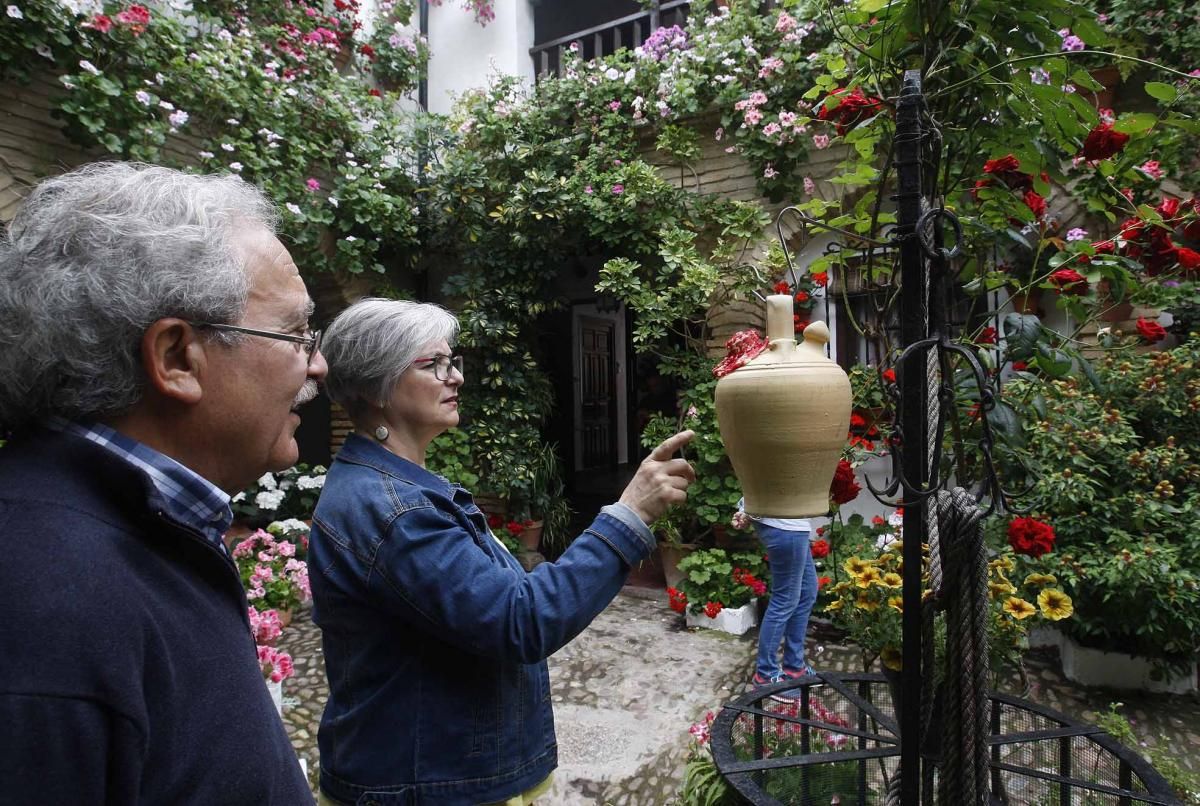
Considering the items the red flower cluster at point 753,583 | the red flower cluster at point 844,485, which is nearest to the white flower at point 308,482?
the red flower cluster at point 753,583

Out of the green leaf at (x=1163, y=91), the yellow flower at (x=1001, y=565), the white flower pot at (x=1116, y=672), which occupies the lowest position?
the white flower pot at (x=1116, y=672)

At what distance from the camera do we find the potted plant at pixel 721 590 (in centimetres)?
438

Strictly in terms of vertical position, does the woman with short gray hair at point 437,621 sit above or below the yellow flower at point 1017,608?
above

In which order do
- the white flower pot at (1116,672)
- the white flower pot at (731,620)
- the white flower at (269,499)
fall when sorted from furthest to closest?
the white flower at (269,499), the white flower pot at (731,620), the white flower pot at (1116,672)

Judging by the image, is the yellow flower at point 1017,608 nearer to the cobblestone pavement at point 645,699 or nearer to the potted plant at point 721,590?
the cobblestone pavement at point 645,699

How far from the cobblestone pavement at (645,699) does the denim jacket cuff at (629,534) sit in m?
1.90

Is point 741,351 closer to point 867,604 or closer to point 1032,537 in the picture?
point 867,604

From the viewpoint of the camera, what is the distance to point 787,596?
334cm

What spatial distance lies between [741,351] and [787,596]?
235 centimetres

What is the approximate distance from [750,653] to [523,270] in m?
3.27

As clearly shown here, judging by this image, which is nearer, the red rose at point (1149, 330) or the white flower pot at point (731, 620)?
the red rose at point (1149, 330)

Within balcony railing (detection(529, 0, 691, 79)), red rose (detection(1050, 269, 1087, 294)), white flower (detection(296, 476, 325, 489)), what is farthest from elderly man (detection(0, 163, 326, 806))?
balcony railing (detection(529, 0, 691, 79))

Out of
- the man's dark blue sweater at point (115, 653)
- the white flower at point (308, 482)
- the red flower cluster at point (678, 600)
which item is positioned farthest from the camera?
the white flower at point (308, 482)

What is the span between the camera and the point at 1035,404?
205cm
